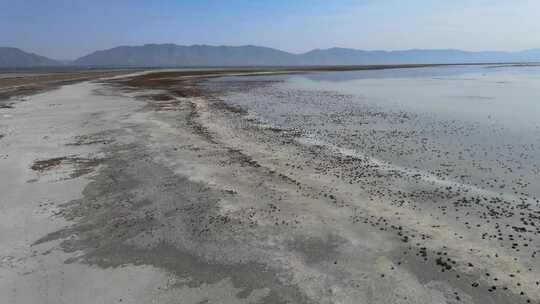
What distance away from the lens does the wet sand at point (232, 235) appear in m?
7.67

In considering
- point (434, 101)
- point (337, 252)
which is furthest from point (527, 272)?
point (434, 101)

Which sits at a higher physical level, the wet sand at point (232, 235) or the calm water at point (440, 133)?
the calm water at point (440, 133)

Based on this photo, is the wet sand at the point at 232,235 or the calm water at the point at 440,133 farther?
the calm water at the point at 440,133

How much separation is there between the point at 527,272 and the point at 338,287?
12.6ft

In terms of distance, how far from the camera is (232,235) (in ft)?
33.0

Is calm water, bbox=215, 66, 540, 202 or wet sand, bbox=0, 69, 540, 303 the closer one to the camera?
wet sand, bbox=0, 69, 540, 303

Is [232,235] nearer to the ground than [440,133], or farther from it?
nearer to the ground

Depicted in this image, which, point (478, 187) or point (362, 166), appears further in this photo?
point (362, 166)

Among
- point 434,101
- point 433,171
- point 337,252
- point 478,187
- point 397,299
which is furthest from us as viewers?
point 434,101

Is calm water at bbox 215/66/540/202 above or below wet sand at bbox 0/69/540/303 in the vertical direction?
above

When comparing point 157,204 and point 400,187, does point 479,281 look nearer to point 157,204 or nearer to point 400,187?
point 400,187

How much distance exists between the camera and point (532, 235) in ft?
31.9

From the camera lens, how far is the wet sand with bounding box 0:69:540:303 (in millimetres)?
7673

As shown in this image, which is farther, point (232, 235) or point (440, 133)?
point (440, 133)
